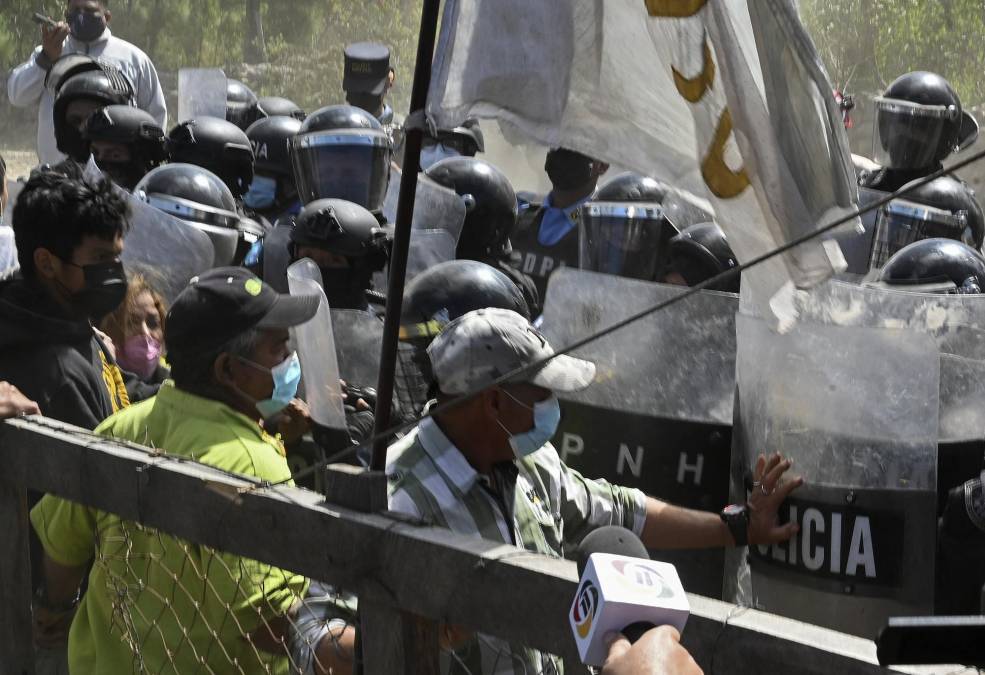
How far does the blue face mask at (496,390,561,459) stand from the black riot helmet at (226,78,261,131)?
6.88 metres

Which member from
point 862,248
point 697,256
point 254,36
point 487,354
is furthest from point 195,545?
point 254,36

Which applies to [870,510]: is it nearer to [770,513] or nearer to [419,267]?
[770,513]

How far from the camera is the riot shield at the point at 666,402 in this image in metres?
3.36

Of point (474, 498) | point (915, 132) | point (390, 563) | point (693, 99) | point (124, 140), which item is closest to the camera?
point (390, 563)

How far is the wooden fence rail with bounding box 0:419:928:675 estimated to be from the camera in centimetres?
160

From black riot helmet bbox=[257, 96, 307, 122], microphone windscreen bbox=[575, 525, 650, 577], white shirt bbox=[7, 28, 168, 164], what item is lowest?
black riot helmet bbox=[257, 96, 307, 122]

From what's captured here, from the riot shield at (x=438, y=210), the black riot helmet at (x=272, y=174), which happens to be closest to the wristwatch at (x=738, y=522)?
the riot shield at (x=438, y=210)

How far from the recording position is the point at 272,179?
7270mm

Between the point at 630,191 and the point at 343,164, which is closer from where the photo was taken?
the point at 630,191

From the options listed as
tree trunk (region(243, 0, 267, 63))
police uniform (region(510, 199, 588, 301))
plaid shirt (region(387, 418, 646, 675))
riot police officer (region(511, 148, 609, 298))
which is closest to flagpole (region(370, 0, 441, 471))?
plaid shirt (region(387, 418, 646, 675))

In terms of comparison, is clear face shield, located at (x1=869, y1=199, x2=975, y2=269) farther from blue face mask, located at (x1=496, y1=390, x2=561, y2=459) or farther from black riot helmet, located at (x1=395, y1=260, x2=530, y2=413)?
blue face mask, located at (x1=496, y1=390, x2=561, y2=459)

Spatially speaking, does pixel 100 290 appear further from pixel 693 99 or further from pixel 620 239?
pixel 620 239

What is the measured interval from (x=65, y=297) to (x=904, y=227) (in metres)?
3.74

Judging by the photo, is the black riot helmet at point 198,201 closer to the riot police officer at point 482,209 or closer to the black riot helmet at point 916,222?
the riot police officer at point 482,209
